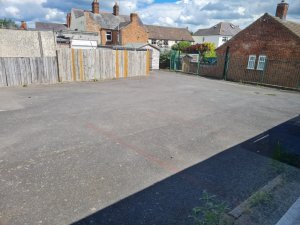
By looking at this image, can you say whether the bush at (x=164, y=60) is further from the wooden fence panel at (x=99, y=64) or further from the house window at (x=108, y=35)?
the house window at (x=108, y=35)

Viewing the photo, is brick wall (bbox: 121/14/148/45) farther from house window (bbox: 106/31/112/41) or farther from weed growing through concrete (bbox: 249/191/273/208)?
weed growing through concrete (bbox: 249/191/273/208)

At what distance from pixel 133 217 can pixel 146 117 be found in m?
4.86

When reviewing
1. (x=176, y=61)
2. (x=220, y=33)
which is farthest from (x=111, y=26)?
(x=220, y=33)

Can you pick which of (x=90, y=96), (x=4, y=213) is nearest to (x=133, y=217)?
(x=4, y=213)

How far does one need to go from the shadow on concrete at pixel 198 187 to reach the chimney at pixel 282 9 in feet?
61.0

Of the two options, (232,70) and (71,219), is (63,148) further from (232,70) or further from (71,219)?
(232,70)

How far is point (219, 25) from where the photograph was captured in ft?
192

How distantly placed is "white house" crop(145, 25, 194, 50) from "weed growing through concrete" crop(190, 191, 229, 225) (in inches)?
1875

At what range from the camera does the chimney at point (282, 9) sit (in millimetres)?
19562

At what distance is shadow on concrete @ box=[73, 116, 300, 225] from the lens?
10.6 ft

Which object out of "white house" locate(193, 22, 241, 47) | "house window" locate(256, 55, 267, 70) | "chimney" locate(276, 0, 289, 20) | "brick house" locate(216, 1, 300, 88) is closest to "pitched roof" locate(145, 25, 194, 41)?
"white house" locate(193, 22, 241, 47)

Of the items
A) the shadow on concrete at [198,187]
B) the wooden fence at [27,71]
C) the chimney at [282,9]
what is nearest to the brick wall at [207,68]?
the chimney at [282,9]

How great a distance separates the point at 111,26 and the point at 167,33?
19527 mm

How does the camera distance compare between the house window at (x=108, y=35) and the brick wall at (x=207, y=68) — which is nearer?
the brick wall at (x=207, y=68)
